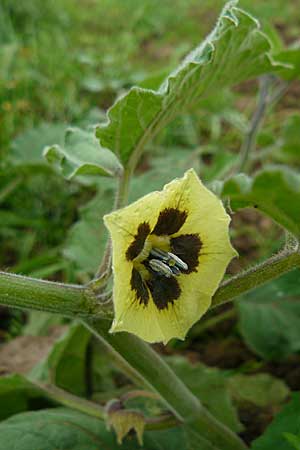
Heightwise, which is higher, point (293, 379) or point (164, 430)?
point (164, 430)

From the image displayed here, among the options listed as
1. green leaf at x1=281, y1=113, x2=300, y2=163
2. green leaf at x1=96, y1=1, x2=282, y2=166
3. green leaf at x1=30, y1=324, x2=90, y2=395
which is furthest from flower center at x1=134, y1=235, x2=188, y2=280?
green leaf at x1=281, y1=113, x2=300, y2=163

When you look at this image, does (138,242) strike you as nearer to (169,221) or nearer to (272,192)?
(169,221)

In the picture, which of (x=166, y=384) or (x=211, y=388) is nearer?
(x=166, y=384)

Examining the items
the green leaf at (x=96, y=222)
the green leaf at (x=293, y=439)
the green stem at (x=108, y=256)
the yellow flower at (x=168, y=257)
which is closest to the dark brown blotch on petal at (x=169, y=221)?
the yellow flower at (x=168, y=257)

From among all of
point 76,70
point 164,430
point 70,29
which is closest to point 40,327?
point 164,430

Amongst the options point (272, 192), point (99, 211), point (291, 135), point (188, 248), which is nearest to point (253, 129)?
point (291, 135)

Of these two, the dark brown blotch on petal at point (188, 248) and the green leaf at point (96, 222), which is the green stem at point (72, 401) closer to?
the green leaf at point (96, 222)

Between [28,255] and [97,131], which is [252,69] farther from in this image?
[28,255]
